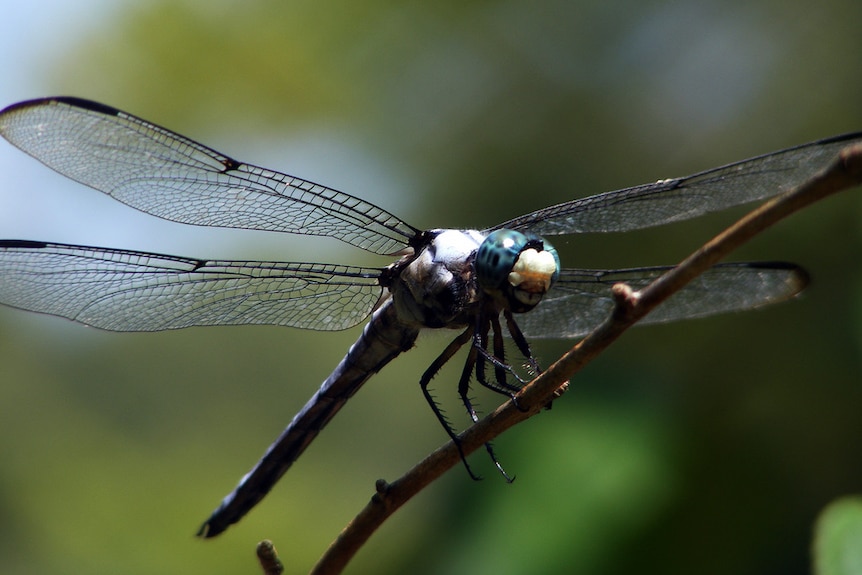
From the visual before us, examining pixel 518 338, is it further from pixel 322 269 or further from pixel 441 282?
pixel 322 269

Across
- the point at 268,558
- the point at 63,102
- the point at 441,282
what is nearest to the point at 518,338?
the point at 441,282

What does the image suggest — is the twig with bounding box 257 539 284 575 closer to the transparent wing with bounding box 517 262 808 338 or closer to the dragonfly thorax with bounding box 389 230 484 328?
the dragonfly thorax with bounding box 389 230 484 328

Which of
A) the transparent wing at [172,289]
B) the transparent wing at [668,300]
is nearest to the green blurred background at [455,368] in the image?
the transparent wing at [668,300]

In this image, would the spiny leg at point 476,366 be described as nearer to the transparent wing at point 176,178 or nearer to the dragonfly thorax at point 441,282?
the dragonfly thorax at point 441,282

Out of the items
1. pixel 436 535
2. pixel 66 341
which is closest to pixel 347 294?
pixel 436 535

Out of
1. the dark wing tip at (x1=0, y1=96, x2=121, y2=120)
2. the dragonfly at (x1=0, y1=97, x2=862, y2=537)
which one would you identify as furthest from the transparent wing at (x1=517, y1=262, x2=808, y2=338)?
the dark wing tip at (x1=0, y1=96, x2=121, y2=120)
